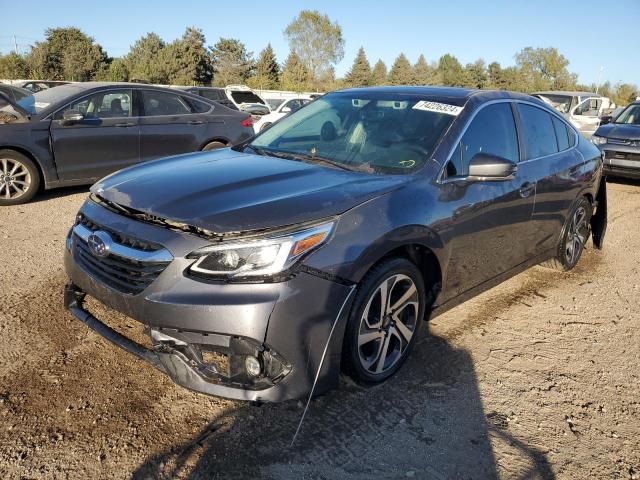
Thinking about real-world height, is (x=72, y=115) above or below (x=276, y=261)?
above

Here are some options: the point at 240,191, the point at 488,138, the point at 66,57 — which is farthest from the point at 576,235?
the point at 66,57

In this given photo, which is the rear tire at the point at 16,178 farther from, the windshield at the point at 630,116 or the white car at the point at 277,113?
the windshield at the point at 630,116

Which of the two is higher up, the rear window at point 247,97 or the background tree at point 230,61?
the background tree at point 230,61

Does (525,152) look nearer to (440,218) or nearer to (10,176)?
(440,218)

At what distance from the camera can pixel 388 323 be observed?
2.98m

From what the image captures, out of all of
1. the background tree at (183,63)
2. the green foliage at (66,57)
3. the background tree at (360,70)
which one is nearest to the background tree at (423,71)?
the background tree at (360,70)

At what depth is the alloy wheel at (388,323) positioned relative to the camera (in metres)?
2.83

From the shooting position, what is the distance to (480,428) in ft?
8.93

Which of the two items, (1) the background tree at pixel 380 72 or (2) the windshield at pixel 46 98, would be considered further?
(1) the background tree at pixel 380 72

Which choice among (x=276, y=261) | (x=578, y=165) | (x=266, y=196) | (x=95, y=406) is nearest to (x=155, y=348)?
(x=95, y=406)

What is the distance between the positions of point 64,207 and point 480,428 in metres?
5.94

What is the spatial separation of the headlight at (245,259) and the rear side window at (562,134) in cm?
323

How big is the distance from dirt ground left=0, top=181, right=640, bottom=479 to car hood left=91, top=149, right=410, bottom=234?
0.68m

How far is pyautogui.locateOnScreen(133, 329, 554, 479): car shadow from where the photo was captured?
2.36m
